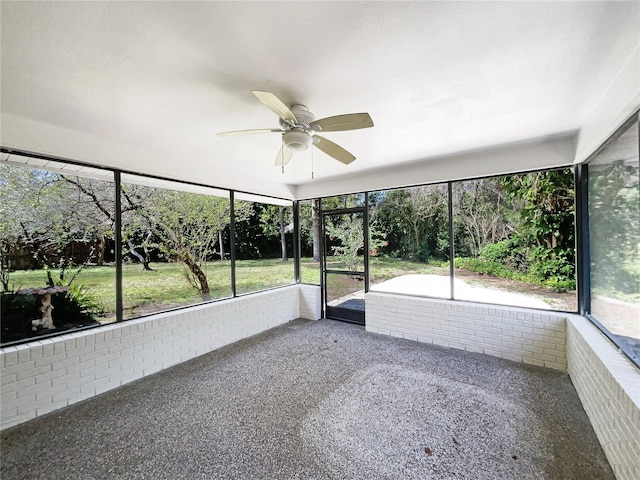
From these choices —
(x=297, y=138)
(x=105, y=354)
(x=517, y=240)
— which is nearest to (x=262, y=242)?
(x=105, y=354)

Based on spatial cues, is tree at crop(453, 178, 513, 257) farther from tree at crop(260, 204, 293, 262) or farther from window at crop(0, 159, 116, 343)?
window at crop(0, 159, 116, 343)

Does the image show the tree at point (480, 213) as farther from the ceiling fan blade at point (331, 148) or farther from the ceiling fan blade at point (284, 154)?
the ceiling fan blade at point (284, 154)

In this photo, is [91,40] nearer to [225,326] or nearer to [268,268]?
[225,326]

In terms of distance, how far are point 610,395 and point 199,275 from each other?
4.22m

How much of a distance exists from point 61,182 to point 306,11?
285 centimetres

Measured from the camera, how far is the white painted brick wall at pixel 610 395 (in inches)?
54.6

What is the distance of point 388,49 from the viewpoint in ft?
4.69

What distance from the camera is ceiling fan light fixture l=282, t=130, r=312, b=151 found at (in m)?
1.91

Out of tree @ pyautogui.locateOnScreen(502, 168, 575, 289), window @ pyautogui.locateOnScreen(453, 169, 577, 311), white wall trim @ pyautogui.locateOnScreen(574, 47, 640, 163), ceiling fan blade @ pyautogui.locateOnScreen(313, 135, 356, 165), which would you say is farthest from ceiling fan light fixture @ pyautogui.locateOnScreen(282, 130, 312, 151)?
tree @ pyautogui.locateOnScreen(502, 168, 575, 289)

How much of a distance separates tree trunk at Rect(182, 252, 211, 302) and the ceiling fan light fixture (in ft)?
8.46

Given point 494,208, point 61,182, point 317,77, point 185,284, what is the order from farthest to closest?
point 185,284 < point 494,208 < point 61,182 < point 317,77

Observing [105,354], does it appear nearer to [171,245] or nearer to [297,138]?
[171,245]

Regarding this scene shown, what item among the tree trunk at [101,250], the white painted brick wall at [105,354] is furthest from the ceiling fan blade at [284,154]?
the white painted brick wall at [105,354]

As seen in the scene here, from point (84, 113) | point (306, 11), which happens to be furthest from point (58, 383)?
point (306, 11)
